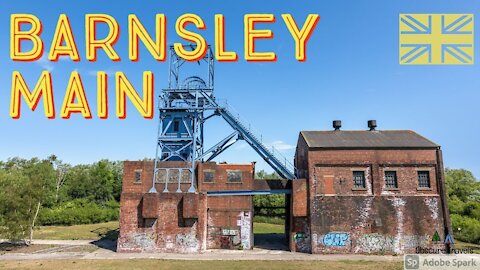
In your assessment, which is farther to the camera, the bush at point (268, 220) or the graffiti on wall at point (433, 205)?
the bush at point (268, 220)

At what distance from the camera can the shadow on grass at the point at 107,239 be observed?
2693cm

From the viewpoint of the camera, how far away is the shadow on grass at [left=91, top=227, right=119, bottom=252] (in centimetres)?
2693

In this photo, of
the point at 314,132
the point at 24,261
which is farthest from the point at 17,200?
the point at 314,132

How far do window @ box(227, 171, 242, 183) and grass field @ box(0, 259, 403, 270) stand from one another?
6.94m

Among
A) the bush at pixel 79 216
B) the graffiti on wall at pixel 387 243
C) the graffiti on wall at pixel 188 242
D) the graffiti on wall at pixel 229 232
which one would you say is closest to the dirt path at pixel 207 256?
the graffiti on wall at pixel 188 242

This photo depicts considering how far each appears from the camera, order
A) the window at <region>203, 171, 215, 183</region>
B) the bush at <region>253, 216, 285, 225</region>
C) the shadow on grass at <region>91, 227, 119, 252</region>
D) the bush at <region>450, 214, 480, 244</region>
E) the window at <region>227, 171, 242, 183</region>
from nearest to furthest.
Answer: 1. the window at <region>203, 171, 215, 183</region>
2. the window at <region>227, 171, 242, 183</region>
3. the shadow on grass at <region>91, 227, 119, 252</region>
4. the bush at <region>450, 214, 480, 244</region>
5. the bush at <region>253, 216, 285, 225</region>

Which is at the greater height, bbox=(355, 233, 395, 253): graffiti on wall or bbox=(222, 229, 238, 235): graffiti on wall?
bbox=(222, 229, 238, 235): graffiti on wall

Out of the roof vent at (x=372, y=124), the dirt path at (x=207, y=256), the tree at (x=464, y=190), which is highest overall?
the roof vent at (x=372, y=124)

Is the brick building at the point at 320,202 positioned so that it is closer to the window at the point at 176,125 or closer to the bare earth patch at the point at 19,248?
the window at the point at 176,125

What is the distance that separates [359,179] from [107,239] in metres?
22.8

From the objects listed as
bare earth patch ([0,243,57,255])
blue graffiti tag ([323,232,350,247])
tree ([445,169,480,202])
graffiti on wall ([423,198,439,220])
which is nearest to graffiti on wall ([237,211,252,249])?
blue graffiti tag ([323,232,350,247])

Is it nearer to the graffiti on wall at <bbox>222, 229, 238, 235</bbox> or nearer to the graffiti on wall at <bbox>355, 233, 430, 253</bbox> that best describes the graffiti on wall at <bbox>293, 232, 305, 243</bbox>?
the graffiti on wall at <bbox>355, 233, 430, 253</bbox>

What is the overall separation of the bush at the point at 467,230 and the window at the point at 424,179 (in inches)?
376

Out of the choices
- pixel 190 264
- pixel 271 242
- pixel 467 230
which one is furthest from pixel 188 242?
pixel 467 230
